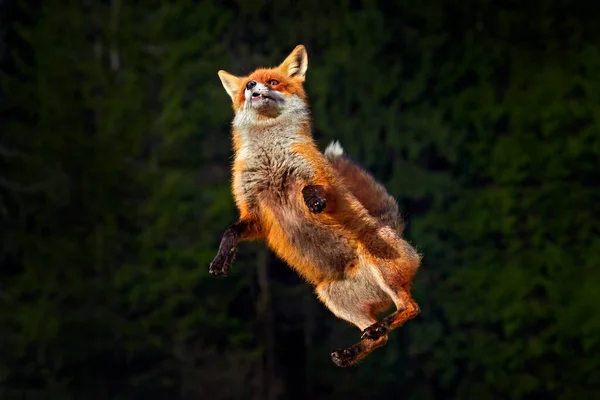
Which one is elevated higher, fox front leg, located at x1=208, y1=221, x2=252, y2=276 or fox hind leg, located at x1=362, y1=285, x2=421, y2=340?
fox front leg, located at x1=208, y1=221, x2=252, y2=276

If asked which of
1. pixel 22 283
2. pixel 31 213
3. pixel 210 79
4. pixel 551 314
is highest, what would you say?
pixel 210 79

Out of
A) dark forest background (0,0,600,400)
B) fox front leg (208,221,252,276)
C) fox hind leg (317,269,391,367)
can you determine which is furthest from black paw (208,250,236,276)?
dark forest background (0,0,600,400)

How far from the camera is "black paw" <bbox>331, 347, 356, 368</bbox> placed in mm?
1686

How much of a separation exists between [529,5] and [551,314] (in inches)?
158

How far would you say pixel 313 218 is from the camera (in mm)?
1738

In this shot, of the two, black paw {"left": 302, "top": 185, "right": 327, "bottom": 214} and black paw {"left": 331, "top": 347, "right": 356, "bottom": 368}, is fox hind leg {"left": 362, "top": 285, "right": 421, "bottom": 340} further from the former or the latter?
black paw {"left": 302, "top": 185, "right": 327, "bottom": 214}

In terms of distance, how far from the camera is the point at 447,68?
37.7 feet

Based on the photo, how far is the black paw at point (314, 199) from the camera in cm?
166

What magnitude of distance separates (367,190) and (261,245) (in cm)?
887

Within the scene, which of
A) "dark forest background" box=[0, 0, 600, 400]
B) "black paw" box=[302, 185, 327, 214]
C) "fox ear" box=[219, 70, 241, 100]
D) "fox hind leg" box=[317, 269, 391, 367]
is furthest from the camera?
"dark forest background" box=[0, 0, 600, 400]

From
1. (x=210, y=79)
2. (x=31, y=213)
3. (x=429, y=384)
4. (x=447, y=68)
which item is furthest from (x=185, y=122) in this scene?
(x=429, y=384)

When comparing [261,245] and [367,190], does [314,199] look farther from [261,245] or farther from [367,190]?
[261,245]

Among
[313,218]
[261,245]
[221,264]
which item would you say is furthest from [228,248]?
[261,245]

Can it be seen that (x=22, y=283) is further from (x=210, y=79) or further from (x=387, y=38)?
(x=387, y=38)
